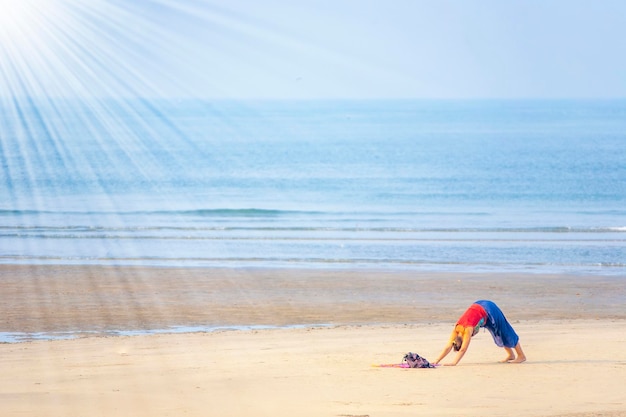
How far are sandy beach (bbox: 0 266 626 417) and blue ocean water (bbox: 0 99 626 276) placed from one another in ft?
9.70

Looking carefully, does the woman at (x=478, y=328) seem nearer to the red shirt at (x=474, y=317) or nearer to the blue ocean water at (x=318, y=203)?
the red shirt at (x=474, y=317)

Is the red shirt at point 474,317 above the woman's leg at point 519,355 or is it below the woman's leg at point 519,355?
above

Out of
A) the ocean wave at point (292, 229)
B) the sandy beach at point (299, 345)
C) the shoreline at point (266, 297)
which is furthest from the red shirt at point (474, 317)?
the ocean wave at point (292, 229)

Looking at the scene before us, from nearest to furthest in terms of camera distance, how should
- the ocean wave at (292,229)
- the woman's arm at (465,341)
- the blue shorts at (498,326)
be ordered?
the woman's arm at (465,341) → the blue shorts at (498,326) → the ocean wave at (292,229)

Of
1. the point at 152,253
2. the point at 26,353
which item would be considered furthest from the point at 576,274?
the point at 26,353

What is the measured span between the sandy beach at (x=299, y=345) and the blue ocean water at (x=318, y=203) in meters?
2.96

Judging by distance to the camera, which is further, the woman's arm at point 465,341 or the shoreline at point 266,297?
the shoreline at point 266,297

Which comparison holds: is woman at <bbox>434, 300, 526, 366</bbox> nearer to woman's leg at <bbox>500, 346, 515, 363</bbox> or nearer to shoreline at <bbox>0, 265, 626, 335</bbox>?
woman's leg at <bbox>500, 346, 515, 363</bbox>

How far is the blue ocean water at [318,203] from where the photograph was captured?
2561 centimetres

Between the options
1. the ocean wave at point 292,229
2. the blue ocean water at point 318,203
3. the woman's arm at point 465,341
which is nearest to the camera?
the woman's arm at point 465,341

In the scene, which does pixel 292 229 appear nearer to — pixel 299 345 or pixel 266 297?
pixel 266 297

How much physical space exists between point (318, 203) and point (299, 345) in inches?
1228

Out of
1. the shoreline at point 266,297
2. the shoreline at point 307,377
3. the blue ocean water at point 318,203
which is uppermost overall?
the shoreline at point 307,377

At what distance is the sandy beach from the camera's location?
9891mm
